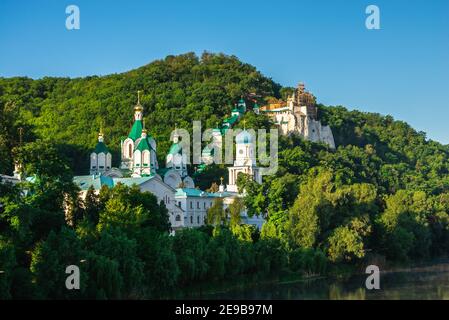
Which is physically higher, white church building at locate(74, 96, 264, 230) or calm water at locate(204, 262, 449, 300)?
white church building at locate(74, 96, 264, 230)

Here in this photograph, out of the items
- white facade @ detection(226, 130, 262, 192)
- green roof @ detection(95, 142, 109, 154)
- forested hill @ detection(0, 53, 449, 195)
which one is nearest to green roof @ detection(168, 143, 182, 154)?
forested hill @ detection(0, 53, 449, 195)

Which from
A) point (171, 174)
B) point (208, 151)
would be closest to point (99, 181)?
point (171, 174)

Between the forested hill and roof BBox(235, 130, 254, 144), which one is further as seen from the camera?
the forested hill

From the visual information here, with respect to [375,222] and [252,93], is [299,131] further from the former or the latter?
[375,222]

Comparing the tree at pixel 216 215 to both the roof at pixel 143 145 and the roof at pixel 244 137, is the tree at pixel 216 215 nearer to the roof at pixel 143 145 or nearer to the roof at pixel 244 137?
the roof at pixel 143 145

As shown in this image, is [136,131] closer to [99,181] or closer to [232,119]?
[99,181]

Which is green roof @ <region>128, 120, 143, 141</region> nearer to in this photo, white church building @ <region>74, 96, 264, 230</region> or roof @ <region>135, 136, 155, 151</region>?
white church building @ <region>74, 96, 264, 230</region>
